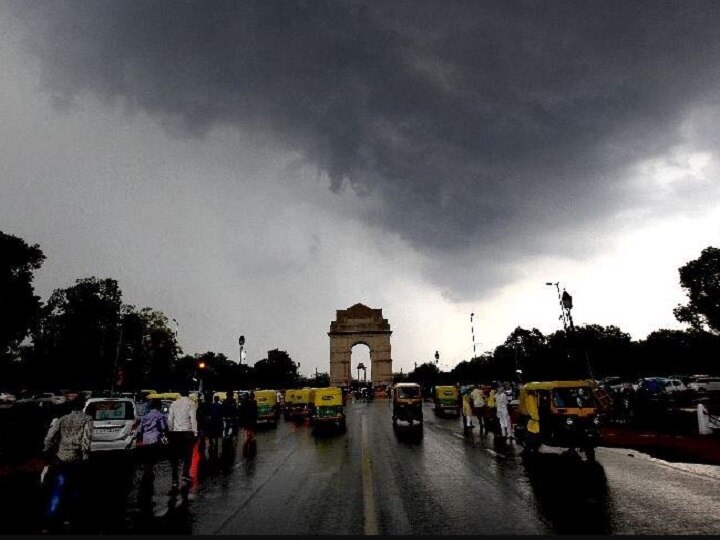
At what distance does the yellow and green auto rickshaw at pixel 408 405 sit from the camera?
67.4 ft

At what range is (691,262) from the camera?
189 ft

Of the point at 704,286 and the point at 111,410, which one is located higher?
the point at 704,286

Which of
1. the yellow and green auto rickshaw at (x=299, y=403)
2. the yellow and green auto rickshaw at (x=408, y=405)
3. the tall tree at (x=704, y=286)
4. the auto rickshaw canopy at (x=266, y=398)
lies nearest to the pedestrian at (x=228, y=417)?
the yellow and green auto rickshaw at (x=408, y=405)

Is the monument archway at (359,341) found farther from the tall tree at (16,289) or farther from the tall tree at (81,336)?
the tall tree at (16,289)

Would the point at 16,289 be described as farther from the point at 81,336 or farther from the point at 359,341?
the point at 359,341

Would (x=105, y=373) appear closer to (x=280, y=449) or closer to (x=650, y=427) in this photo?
(x=280, y=449)

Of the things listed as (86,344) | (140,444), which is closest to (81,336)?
(86,344)

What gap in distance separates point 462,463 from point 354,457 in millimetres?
3110

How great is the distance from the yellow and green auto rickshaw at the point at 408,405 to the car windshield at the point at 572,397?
9.57 m

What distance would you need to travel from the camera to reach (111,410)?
1284 cm

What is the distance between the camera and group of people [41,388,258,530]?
18.9 ft

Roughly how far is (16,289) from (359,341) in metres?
52.2

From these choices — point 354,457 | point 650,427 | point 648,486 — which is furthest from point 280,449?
point 650,427

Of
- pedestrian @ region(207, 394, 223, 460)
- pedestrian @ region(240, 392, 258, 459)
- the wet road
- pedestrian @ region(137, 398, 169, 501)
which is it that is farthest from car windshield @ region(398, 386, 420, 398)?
pedestrian @ region(137, 398, 169, 501)
